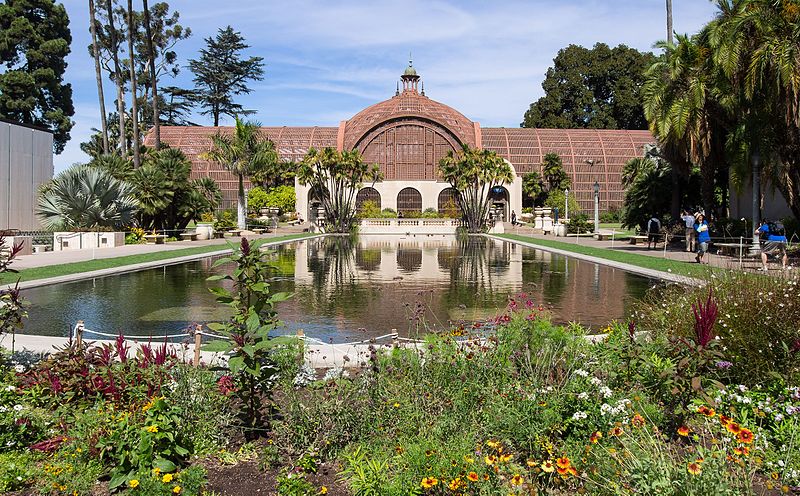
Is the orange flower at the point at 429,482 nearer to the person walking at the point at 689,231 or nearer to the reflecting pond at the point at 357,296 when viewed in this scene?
the reflecting pond at the point at 357,296

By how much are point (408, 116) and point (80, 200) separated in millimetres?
41490

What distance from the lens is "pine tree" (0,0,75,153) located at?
58591mm

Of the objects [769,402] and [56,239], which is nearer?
[769,402]

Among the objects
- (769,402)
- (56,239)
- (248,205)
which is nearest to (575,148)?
(248,205)

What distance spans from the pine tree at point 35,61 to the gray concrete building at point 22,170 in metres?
28.4

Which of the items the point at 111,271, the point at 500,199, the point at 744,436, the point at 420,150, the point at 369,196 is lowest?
the point at 111,271

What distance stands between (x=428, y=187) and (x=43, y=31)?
39.9 meters

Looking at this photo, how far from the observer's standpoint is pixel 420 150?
2712 inches

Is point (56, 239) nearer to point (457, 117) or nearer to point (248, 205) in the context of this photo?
point (248, 205)

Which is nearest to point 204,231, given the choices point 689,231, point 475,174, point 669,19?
point 475,174

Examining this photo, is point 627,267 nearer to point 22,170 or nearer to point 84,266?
point 84,266

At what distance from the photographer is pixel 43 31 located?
61.3m

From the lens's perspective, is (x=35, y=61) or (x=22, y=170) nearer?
(x=22, y=170)

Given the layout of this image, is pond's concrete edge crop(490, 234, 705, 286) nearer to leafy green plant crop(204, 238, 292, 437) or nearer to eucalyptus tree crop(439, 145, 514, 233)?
leafy green plant crop(204, 238, 292, 437)
